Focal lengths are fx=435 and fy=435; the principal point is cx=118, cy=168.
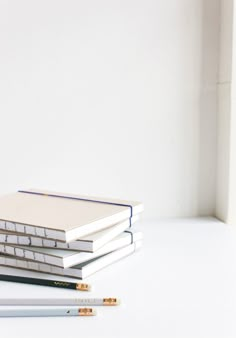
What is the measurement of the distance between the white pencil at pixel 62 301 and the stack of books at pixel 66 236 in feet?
0.23

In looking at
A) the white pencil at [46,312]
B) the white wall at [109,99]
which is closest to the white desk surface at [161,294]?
the white pencil at [46,312]

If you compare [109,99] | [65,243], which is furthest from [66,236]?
[109,99]

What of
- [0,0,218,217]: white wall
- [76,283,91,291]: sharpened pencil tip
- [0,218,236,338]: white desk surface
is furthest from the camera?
[0,0,218,217]: white wall

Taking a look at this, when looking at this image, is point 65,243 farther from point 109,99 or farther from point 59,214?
point 109,99

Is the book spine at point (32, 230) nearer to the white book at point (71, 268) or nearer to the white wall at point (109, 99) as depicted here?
the white book at point (71, 268)

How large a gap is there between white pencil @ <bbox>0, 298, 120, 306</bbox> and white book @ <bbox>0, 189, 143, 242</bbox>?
3.5 inches

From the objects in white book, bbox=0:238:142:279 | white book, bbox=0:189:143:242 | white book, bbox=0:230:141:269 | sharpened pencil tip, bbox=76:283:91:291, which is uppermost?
white book, bbox=0:189:143:242

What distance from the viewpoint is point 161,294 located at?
0.64 metres

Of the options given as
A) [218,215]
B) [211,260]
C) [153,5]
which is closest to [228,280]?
[211,260]

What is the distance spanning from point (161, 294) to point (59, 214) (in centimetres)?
21

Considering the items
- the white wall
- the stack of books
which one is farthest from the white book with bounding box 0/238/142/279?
the white wall

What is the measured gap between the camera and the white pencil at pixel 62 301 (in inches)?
23.2

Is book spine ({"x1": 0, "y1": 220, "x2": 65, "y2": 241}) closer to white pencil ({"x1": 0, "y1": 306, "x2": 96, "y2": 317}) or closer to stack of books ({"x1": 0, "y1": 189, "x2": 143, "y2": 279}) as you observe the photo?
stack of books ({"x1": 0, "y1": 189, "x2": 143, "y2": 279})

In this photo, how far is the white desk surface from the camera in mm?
532
